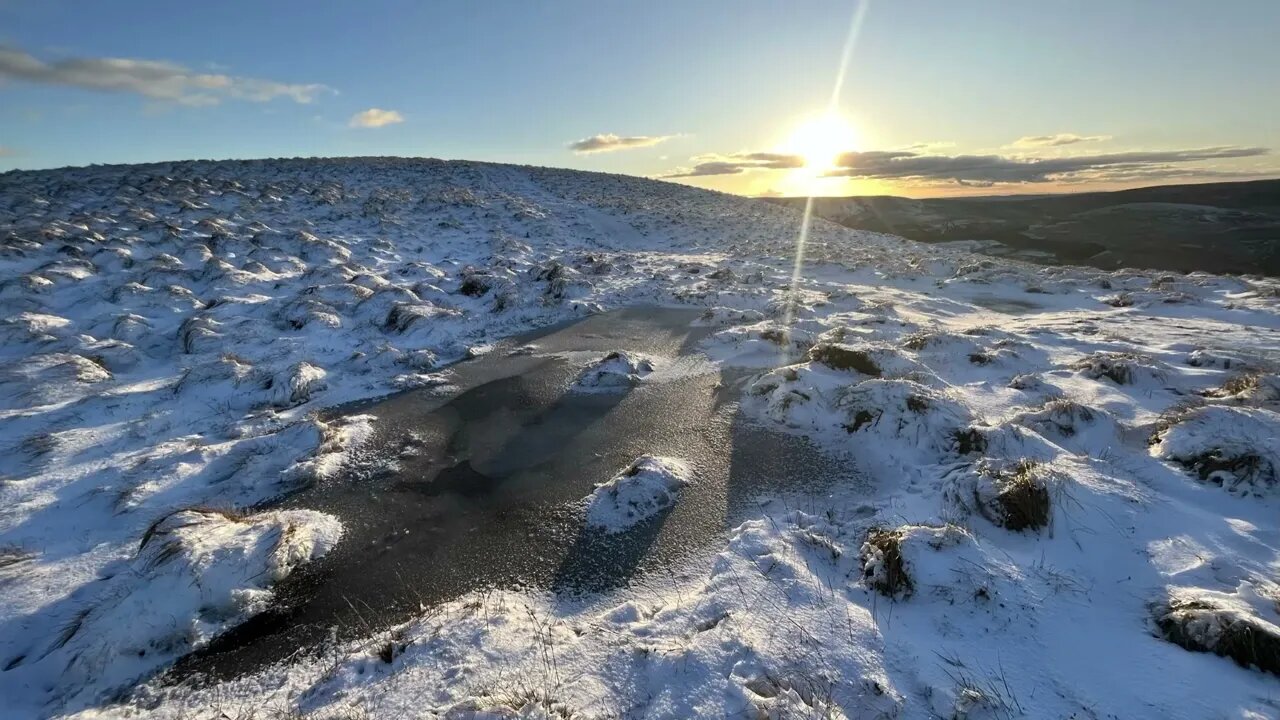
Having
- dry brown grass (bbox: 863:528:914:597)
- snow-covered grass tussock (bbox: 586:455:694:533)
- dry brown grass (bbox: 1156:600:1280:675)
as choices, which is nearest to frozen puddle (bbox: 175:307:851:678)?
snow-covered grass tussock (bbox: 586:455:694:533)

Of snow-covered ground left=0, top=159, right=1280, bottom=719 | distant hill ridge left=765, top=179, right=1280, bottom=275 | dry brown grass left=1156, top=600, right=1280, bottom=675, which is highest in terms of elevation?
dry brown grass left=1156, top=600, right=1280, bottom=675

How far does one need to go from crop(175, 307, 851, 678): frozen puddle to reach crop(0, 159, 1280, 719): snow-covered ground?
0.33 m

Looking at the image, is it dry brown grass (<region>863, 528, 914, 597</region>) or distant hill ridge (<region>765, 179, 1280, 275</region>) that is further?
distant hill ridge (<region>765, 179, 1280, 275</region>)

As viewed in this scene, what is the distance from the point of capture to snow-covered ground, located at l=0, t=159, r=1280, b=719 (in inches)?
159

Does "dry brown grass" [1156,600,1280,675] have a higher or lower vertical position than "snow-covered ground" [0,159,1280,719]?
higher

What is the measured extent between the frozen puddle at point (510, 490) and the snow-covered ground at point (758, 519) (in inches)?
13.2

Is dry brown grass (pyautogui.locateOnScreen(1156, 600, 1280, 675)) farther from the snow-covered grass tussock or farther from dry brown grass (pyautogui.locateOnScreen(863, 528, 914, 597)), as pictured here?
the snow-covered grass tussock

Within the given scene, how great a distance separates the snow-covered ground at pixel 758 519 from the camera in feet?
13.2

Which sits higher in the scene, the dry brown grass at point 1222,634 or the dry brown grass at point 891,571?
the dry brown grass at point 1222,634

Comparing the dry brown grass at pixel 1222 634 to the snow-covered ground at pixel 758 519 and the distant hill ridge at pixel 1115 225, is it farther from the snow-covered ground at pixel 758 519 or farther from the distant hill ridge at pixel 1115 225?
the distant hill ridge at pixel 1115 225

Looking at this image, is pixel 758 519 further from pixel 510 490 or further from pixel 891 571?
pixel 510 490

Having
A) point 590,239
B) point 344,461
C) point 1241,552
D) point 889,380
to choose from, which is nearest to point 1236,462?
point 1241,552

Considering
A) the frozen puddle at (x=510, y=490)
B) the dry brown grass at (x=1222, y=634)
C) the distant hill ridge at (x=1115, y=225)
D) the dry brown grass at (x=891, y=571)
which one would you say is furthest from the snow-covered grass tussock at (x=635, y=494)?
the distant hill ridge at (x=1115, y=225)

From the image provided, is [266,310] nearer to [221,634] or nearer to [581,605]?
[221,634]
